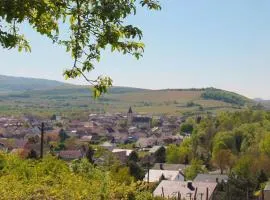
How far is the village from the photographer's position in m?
47.5

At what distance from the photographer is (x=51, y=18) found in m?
6.95

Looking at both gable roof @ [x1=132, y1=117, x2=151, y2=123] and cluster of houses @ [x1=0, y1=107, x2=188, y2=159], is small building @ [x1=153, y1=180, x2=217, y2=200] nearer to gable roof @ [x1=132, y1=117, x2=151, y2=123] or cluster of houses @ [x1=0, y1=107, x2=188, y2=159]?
cluster of houses @ [x1=0, y1=107, x2=188, y2=159]

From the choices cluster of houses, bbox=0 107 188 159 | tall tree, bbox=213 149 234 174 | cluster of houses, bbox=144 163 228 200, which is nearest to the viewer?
cluster of houses, bbox=144 163 228 200

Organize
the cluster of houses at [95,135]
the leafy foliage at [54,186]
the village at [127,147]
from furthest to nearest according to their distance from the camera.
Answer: the cluster of houses at [95,135] < the village at [127,147] < the leafy foliage at [54,186]

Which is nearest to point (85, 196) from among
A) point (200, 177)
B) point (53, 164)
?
point (53, 164)

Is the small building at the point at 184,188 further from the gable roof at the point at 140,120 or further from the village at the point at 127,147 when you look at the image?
the gable roof at the point at 140,120

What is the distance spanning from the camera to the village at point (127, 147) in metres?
47.5

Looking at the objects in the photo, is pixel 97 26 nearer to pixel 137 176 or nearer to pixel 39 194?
pixel 39 194

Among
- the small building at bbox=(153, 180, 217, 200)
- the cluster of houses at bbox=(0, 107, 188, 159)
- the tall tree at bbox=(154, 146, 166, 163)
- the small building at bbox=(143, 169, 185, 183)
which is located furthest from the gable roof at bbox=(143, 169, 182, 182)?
the cluster of houses at bbox=(0, 107, 188, 159)

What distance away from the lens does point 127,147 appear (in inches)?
4232

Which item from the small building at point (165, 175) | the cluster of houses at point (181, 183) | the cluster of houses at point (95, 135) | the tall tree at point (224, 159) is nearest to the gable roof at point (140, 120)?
the cluster of houses at point (95, 135)

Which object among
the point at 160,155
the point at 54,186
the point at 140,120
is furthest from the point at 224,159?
the point at 140,120

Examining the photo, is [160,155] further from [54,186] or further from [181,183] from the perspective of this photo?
[54,186]

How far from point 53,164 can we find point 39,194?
236 inches
